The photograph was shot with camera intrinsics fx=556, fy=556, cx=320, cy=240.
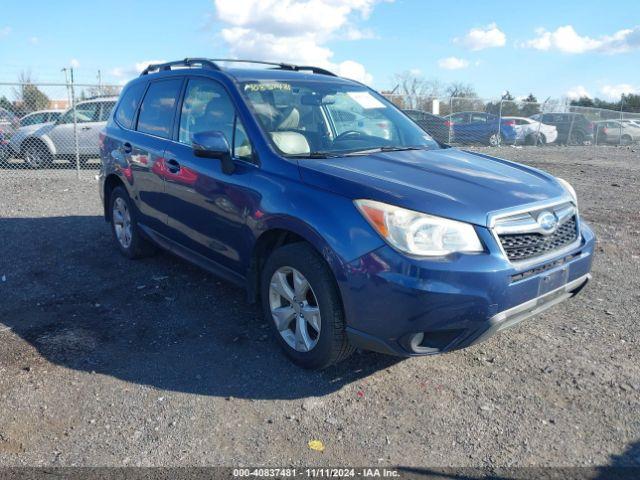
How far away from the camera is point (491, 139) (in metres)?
22.5

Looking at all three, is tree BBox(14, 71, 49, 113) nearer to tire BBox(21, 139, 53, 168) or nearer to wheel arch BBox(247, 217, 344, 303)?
tire BBox(21, 139, 53, 168)

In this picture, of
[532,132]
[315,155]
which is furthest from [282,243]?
[532,132]

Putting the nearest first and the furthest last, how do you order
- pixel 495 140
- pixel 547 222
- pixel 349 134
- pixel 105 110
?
pixel 547 222 < pixel 349 134 < pixel 105 110 < pixel 495 140

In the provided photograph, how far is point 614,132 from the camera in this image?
86.0 feet

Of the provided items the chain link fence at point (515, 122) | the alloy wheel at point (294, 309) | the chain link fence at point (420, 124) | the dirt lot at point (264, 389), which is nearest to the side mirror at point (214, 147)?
the alloy wheel at point (294, 309)

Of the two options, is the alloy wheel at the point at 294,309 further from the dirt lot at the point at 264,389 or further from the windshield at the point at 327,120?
the windshield at the point at 327,120

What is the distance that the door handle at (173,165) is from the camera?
15.0 feet

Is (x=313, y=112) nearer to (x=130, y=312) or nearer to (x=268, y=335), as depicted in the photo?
(x=268, y=335)

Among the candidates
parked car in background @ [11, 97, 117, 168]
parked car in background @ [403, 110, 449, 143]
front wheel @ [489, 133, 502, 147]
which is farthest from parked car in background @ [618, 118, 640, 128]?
parked car in background @ [11, 97, 117, 168]

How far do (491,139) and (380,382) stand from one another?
2073 centimetres

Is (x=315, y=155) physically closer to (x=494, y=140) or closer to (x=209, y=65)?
(x=209, y=65)

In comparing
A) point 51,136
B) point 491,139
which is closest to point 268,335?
point 51,136

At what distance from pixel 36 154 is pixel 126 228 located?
31.5 feet

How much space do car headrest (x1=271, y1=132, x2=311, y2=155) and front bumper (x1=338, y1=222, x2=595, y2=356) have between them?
1.12 metres
